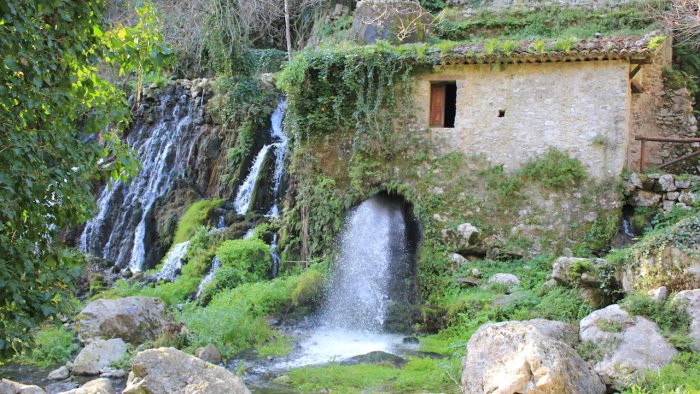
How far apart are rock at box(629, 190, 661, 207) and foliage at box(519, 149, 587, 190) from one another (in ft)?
3.49

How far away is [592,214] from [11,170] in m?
12.1

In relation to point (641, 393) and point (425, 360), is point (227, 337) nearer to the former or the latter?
point (425, 360)

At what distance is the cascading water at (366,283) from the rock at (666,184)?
211 inches

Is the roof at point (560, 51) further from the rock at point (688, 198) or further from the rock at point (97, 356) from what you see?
the rock at point (97, 356)

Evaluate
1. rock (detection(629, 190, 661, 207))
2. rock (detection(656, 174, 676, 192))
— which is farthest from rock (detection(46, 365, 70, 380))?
rock (detection(656, 174, 676, 192))

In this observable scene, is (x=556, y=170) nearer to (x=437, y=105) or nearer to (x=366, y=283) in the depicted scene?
(x=437, y=105)

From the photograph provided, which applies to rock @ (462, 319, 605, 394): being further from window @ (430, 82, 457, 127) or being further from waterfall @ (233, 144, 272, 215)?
waterfall @ (233, 144, 272, 215)

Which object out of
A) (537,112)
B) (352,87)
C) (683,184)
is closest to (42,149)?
(352,87)

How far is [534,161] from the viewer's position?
15273mm

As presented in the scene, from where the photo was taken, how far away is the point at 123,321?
41.2 feet

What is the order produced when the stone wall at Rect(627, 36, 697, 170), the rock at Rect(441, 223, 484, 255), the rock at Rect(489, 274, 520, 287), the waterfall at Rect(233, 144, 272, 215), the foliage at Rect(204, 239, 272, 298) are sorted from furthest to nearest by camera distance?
the waterfall at Rect(233, 144, 272, 215) → the stone wall at Rect(627, 36, 697, 170) → the foliage at Rect(204, 239, 272, 298) → the rock at Rect(441, 223, 484, 255) → the rock at Rect(489, 274, 520, 287)

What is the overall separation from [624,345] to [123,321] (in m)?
8.27

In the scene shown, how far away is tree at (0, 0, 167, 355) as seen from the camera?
571 centimetres

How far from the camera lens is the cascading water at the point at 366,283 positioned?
1340cm
